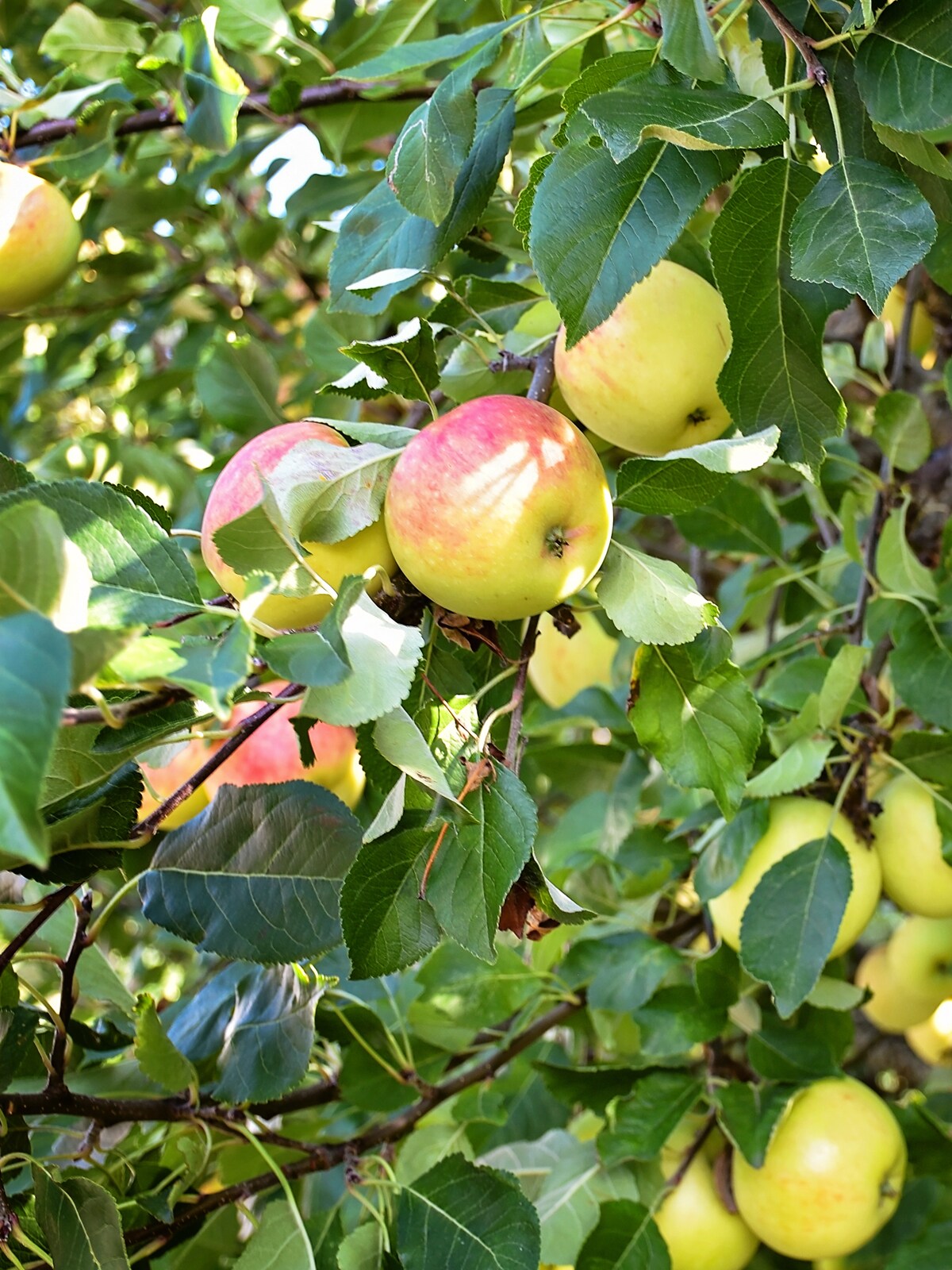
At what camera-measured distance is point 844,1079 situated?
1279 millimetres

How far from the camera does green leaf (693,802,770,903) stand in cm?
119

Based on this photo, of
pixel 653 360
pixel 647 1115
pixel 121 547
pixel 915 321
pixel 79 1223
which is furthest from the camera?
pixel 915 321

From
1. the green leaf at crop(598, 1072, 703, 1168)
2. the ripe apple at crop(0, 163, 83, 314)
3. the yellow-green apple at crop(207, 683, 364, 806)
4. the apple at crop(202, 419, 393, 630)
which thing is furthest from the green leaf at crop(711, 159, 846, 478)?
the ripe apple at crop(0, 163, 83, 314)

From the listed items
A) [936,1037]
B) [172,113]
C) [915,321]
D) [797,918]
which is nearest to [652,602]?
[797,918]

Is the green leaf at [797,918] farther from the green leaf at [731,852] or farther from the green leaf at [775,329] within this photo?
the green leaf at [775,329]

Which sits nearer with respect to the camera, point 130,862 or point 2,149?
point 130,862

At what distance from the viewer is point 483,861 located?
72 centimetres

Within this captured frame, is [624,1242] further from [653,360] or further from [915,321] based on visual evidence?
[915,321]

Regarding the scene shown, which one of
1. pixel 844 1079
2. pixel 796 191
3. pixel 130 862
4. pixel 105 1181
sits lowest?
pixel 844 1079

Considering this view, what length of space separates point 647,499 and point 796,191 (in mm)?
262

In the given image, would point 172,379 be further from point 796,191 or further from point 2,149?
point 796,191

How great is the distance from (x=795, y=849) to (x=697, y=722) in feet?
1.21

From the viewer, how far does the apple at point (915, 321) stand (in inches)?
73.4

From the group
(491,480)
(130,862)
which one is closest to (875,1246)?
(130,862)
